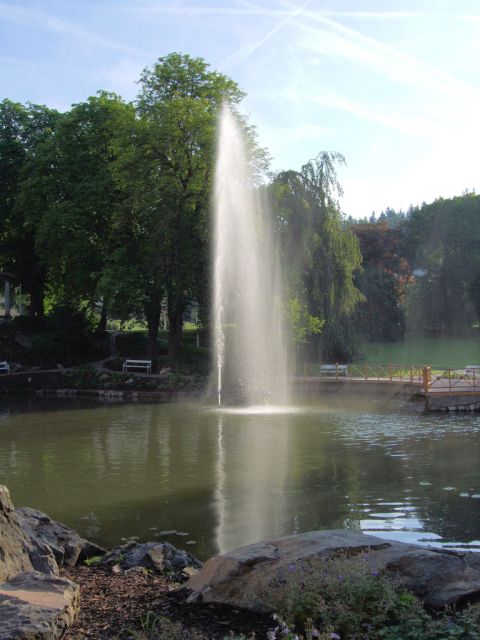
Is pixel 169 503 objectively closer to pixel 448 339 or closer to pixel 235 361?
pixel 235 361

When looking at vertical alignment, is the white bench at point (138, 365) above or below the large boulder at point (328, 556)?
above

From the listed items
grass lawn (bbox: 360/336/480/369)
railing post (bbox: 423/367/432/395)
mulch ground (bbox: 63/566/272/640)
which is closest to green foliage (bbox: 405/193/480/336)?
grass lawn (bbox: 360/336/480/369)

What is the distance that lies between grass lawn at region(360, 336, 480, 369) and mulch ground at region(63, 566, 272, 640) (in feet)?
118

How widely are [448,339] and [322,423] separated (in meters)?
44.1

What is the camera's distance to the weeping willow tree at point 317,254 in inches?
1320

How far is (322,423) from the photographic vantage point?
21.9 meters

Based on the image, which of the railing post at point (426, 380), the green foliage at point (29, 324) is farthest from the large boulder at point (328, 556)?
the green foliage at point (29, 324)

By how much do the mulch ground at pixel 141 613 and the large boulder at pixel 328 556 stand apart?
13 centimetres

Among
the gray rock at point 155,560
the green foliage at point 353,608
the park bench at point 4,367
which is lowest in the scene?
the gray rock at point 155,560

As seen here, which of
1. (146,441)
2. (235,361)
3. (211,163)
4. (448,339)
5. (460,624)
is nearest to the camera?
(460,624)

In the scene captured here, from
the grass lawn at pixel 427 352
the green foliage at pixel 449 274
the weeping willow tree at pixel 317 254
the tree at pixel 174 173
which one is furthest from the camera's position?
the green foliage at pixel 449 274

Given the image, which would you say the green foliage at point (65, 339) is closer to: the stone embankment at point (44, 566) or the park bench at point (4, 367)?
the park bench at point (4, 367)

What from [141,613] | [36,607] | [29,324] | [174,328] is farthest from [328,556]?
[29,324]

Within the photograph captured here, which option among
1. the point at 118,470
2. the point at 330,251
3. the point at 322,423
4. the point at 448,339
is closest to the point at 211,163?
the point at 330,251
